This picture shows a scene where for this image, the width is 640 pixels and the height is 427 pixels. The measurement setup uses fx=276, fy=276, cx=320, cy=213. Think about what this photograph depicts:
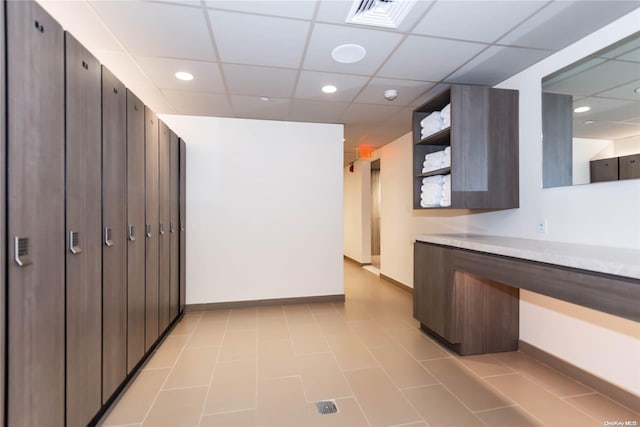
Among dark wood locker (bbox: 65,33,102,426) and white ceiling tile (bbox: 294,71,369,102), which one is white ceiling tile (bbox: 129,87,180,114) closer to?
dark wood locker (bbox: 65,33,102,426)

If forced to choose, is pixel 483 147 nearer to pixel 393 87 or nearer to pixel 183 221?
pixel 393 87

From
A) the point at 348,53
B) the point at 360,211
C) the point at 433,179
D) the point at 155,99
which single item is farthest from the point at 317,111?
the point at 360,211

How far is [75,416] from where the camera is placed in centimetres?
149

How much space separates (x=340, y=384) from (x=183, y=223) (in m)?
2.72

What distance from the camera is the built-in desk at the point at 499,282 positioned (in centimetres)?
132

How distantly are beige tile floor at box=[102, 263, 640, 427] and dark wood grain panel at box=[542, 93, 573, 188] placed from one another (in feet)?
5.32

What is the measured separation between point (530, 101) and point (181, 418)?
12.2 feet

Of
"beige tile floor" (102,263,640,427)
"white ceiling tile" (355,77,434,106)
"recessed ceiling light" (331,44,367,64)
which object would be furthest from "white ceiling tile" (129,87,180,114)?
"beige tile floor" (102,263,640,427)

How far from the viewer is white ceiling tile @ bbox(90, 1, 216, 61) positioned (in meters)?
1.78

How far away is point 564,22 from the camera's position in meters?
1.89

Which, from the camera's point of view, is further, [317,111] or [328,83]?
[317,111]

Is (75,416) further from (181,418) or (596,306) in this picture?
(596,306)

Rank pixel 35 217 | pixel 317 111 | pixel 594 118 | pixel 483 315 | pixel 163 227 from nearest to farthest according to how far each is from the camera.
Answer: pixel 35 217 < pixel 594 118 < pixel 483 315 < pixel 163 227 < pixel 317 111

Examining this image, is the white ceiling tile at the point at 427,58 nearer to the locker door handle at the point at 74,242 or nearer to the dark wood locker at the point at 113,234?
the dark wood locker at the point at 113,234
